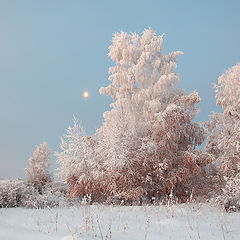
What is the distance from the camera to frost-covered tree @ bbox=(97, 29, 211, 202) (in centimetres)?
1126

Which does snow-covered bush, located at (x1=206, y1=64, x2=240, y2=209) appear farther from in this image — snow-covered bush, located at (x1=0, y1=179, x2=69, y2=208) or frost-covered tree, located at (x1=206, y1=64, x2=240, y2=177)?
snow-covered bush, located at (x1=0, y1=179, x2=69, y2=208)

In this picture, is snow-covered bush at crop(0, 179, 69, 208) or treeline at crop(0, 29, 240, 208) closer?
treeline at crop(0, 29, 240, 208)

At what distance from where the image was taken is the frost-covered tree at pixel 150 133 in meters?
11.3

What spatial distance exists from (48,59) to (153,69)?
603 feet

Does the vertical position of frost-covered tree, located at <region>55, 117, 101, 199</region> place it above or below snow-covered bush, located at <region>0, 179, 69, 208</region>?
Result: above

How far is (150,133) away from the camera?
13000mm

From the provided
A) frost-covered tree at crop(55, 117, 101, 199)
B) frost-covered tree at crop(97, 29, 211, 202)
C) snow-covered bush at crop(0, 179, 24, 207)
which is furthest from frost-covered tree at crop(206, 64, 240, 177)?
snow-covered bush at crop(0, 179, 24, 207)

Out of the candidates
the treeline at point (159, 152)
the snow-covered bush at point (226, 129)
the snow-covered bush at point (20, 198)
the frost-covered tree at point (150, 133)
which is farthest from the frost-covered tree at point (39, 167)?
the snow-covered bush at point (226, 129)

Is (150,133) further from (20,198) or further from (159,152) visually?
(20,198)

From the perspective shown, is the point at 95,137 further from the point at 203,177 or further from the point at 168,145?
the point at 203,177

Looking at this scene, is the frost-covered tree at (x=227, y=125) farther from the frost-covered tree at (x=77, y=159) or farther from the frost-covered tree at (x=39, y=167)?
the frost-covered tree at (x=39, y=167)

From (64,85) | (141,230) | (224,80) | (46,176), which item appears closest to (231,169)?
(224,80)

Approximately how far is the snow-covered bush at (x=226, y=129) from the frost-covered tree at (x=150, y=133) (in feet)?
2.43

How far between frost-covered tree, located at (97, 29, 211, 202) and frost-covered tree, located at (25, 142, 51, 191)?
24.5 feet
